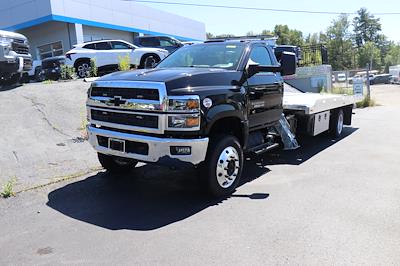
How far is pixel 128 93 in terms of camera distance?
17.8 feet

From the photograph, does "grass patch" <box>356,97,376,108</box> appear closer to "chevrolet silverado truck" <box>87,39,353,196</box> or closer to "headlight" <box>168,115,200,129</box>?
"chevrolet silverado truck" <box>87,39,353,196</box>

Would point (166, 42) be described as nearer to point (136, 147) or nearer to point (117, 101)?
point (117, 101)

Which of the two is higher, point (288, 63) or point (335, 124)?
point (288, 63)

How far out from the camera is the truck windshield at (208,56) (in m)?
6.52

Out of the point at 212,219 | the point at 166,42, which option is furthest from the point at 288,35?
the point at 212,219

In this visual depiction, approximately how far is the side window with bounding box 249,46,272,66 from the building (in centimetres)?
1947

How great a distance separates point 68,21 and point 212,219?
884 inches

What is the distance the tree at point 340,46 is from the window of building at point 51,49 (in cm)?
6054

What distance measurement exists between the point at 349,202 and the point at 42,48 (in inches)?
1020

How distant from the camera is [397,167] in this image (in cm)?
732

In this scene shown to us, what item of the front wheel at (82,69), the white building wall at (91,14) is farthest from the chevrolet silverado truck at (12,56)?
the white building wall at (91,14)

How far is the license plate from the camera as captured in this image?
17.9ft

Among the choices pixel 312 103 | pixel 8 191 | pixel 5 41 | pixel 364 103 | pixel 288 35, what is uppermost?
pixel 288 35

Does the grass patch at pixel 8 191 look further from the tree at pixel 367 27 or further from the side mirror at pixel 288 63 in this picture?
the tree at pixel 367 27
